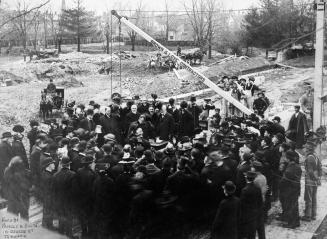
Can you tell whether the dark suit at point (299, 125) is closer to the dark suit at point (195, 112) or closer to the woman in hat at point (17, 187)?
the dark suit at point (195, 112)

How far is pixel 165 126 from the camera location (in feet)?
40.7

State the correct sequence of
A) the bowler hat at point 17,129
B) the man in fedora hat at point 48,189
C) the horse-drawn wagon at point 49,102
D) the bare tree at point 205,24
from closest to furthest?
the man in fedora hat at point 48,189 < the bowler hat at point 17,129 < the horse-drawn wagon at point 49,102 < the bare tree at point 205,24

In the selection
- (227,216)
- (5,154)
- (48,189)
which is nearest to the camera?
(227,216)

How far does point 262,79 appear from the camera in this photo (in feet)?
89.4

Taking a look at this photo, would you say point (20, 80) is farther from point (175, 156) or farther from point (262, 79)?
point (175, 156)

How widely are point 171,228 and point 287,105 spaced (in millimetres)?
13156

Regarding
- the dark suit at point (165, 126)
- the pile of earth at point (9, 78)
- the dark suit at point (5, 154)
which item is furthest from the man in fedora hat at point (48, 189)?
the pile of earth at point (9, 78)

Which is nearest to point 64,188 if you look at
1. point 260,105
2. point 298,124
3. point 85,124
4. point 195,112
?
point 85,124

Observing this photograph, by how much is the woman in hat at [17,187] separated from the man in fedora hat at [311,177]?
18.5 feet

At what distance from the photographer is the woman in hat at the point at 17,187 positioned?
8.48 m

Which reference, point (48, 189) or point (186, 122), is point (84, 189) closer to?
point (48, 189)

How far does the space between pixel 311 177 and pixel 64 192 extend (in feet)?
16.5

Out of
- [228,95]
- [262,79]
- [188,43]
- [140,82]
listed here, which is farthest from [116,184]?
[188,43]

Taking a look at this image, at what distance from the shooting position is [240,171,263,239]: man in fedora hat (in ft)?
24.4
